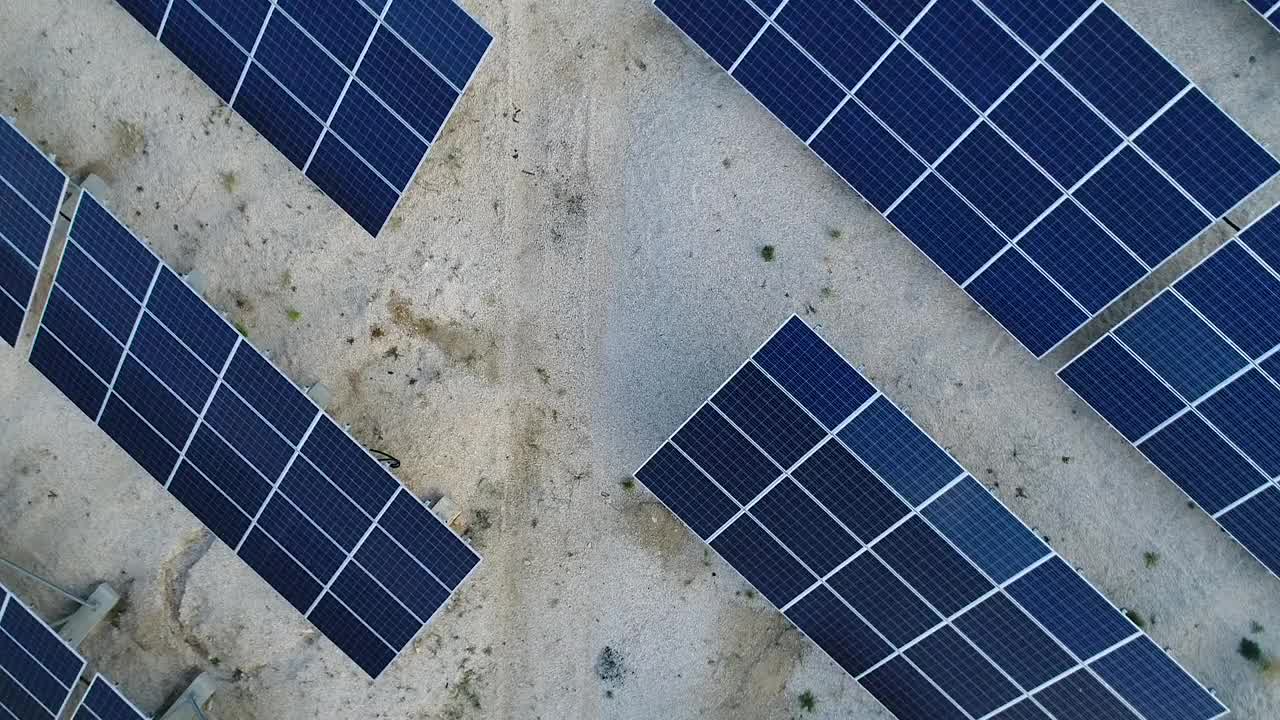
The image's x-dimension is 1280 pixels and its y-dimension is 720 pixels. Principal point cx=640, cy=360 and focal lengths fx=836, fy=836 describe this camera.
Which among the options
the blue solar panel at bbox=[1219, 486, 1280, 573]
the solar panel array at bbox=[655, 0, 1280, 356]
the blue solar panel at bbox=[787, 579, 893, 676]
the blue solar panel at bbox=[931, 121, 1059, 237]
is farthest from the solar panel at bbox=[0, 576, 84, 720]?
the blue solar panel at bbox=[1219, 486, 1280, 573]

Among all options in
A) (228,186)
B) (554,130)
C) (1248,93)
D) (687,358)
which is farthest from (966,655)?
(228,186)

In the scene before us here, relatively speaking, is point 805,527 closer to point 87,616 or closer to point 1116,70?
point 1116,70

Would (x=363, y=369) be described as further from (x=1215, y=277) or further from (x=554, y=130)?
(x=1215, y=277)

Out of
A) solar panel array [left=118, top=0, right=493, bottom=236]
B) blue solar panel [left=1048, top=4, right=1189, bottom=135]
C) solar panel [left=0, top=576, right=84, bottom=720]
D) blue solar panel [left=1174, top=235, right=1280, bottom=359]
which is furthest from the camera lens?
solar panel [left=0, top=576, right=84, bottom=720]

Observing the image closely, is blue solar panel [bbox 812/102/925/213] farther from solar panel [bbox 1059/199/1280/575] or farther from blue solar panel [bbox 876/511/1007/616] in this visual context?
blue solar panel [bbox 876/511/1007/616]

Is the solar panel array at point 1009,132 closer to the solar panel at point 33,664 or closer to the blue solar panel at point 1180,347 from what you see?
the blue solar panel at point 1180,347

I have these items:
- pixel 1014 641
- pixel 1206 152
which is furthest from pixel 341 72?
pixel 1014 641
